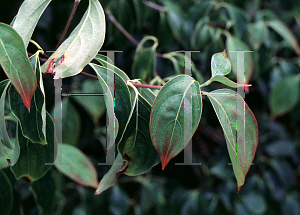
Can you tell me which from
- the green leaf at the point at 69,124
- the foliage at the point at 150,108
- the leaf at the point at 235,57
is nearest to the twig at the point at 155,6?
the foliage at the point at 150,108

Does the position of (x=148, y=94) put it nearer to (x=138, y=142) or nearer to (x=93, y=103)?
(x=138, y=142)

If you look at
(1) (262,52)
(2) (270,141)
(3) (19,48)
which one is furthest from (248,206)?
(3) (19,48)

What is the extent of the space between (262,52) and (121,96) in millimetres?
631

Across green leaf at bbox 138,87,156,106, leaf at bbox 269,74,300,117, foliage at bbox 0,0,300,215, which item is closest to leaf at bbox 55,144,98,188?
foliage at bbox 0,0,300,215

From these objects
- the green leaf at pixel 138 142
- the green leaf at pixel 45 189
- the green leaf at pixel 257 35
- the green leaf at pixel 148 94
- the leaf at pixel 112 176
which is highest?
the green leaf at pixel 257 35

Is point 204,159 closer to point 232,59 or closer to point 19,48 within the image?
point 232,59

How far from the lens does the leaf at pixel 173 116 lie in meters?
0.30

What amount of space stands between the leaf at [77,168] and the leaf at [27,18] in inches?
11.0

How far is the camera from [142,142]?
34 cm

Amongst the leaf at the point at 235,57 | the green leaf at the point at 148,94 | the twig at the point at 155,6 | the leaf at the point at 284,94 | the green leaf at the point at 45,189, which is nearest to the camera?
the green leaf at the point at 148,94

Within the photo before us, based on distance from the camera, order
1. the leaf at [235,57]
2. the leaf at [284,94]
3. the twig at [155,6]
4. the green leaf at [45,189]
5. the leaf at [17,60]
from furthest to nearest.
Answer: the leaf at [284,94] < the twig at [155,6] < the leaf at [235,57] < the green leaf at [45,189] < the leaf at [17,60]

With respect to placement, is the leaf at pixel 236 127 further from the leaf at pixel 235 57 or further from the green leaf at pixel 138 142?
the leaf at pixel 235 57

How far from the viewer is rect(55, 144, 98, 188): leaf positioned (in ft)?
1.67

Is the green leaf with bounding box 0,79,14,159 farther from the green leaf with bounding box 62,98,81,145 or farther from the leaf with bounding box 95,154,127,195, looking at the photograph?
the green leaf with bounding box 62,98,81,145
